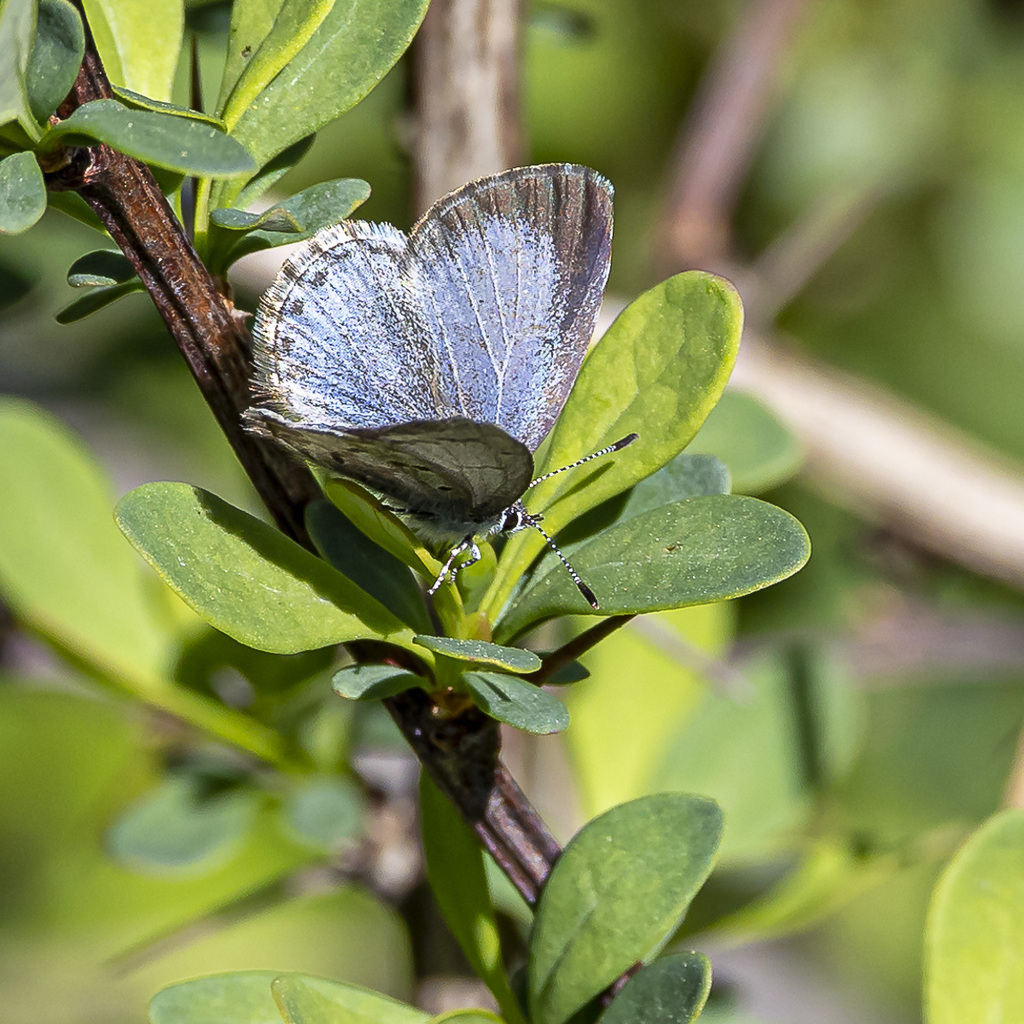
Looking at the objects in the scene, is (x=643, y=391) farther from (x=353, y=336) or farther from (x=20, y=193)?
(x=20, y=193)

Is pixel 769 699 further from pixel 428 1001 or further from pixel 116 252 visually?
pixel 116 252

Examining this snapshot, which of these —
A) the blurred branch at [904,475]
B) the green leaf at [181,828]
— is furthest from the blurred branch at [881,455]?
the green leaf at [181,828]

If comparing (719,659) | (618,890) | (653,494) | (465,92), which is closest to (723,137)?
(465,92)

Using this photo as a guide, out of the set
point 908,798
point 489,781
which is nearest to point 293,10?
point 489,781

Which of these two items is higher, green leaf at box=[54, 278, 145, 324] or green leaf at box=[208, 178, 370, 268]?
green leaf at box=[208, 178, 370, 268]

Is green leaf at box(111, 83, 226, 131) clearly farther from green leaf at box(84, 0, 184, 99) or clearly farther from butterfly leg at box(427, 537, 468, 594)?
butterfly leg at box(427, 537, 468, 594)

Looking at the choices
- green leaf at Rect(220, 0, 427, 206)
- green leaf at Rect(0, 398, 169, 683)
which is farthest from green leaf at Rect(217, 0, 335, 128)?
green leaf at Rect(0, 398, 169, 683)

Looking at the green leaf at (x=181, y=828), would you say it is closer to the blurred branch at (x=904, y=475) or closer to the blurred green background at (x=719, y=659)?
the blurred green background at (x=719, y=659)
